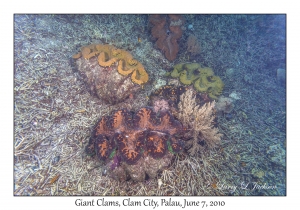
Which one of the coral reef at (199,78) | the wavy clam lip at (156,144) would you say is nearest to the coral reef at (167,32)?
the coral reef at (199,78)

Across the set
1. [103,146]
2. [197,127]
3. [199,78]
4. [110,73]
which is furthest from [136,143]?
[199,78]

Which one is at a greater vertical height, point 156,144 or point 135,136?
point 135,136

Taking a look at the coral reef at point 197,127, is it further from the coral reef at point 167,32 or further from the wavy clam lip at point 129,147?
the coral reef at point 167,32

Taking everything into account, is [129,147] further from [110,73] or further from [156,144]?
[110,73]

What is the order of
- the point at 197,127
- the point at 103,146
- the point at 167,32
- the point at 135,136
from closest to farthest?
the point at 103,146 < the point at 135,136 < the point at 197,127 < the point at 167,32
